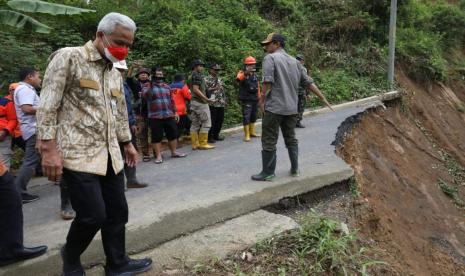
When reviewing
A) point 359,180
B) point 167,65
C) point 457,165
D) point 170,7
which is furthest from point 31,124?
point 457,165

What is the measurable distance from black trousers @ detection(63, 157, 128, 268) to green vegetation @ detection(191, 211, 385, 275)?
0.74m

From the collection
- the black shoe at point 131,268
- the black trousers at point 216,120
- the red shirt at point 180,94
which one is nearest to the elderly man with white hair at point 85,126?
the black shoe at point 131,268

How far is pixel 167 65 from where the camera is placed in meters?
11.4

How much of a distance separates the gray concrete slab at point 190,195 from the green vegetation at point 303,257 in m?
0.75

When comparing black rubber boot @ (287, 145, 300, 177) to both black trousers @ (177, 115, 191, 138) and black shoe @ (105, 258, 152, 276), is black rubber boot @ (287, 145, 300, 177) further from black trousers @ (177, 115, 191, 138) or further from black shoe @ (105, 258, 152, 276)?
black trousers @ (177, 115, 191, 138)

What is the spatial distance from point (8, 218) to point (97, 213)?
0.96 metres

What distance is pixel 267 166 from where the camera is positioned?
587 cm

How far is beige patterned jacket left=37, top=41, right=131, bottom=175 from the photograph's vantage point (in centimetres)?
310

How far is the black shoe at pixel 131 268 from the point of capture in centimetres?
365

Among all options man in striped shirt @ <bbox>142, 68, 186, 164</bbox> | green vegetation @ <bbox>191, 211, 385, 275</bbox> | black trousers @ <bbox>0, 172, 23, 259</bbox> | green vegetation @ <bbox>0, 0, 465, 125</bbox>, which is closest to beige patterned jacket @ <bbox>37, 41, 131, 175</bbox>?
black trousers @ <bbox>0, 172, 23, 259</bbox>

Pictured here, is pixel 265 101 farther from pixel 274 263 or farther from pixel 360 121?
pixel 360 121

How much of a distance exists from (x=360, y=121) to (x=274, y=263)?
7.46 m

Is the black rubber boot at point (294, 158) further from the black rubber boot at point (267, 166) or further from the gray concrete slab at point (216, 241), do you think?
the gray concrete slab at point (216, 241)

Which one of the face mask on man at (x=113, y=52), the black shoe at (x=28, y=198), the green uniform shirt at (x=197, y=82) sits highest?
the face mask on man at (x=113, y=52)
